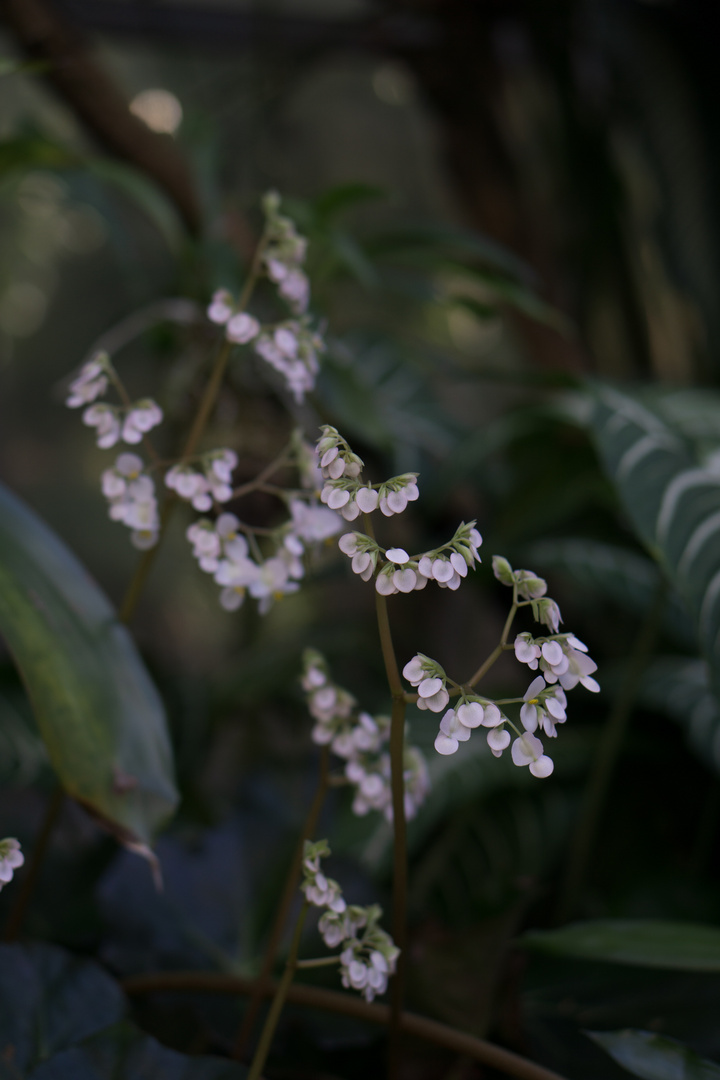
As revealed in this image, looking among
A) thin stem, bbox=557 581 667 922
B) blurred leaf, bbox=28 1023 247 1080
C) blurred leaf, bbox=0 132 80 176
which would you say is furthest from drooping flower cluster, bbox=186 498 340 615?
blurred leaf, bbox=0 132 80 176

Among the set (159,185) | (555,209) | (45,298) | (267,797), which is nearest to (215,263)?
(159,185)

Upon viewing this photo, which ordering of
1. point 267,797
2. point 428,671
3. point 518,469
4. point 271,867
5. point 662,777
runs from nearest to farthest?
point 428,671, point 271,867, point 267,797, point 662,777, point 518,469

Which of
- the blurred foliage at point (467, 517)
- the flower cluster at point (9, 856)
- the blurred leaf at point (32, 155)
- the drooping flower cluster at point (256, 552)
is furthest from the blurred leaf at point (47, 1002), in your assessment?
the blurred leaf at point (32, 155)

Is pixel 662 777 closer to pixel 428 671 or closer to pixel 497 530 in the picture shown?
pixel 497 530

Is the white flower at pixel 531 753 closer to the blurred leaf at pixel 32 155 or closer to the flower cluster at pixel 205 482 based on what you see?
the flower cluster at pixel 205 482

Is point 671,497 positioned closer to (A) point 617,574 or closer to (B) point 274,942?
(A) point 617,574

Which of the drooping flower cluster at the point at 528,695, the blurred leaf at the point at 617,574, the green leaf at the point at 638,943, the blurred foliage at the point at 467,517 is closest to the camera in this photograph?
the drooping flower cluster at the point at 528,695
